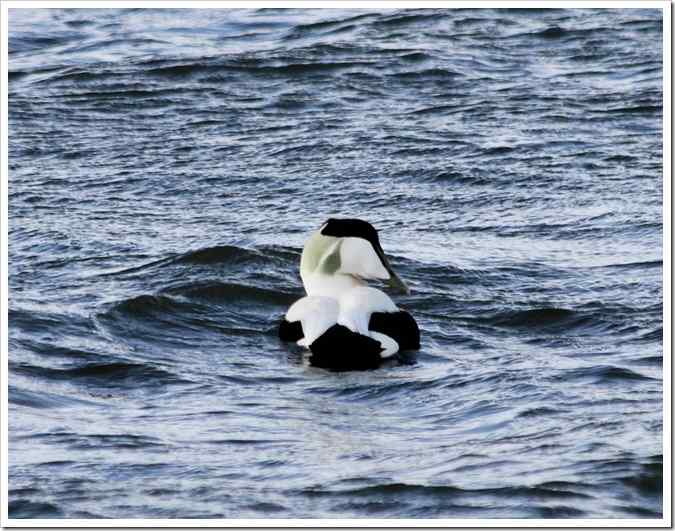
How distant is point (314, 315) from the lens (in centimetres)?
912

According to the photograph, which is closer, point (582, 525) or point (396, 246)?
point (582, 525)

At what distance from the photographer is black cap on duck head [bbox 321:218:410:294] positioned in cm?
963

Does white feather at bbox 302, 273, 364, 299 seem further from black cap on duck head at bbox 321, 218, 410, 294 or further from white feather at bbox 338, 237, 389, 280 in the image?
black cap on duck head at bbox 321, 218, 410, 294

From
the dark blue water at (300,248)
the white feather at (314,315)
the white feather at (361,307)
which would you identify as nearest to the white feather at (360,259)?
the white feather at (361,307)

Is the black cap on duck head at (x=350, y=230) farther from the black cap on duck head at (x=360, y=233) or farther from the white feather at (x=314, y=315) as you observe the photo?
the white feather at (x=314, y=315)

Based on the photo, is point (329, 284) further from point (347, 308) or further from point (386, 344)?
point (386, 344)

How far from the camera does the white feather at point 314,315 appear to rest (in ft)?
29.5

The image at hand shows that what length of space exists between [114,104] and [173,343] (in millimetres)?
6183

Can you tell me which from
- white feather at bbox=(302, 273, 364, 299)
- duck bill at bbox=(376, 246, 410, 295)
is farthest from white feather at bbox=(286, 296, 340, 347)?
duck bill at bbox=(376, 246, 410, 295)

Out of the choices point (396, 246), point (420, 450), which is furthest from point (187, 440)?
point (396, 246)

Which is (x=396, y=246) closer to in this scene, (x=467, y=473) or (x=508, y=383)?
(x=508, y=383)

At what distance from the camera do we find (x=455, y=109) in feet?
48.2

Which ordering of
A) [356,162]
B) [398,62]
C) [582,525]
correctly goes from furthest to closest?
[398,62]
[356,162]
[582,525]

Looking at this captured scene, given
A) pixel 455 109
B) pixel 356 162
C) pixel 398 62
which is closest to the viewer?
pixel 356 162
